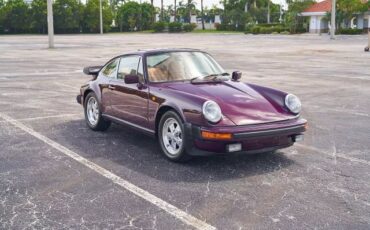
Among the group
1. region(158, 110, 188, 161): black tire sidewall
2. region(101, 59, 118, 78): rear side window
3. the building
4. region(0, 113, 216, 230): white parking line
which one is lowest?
region(0, 113, 216, 230): white parking line

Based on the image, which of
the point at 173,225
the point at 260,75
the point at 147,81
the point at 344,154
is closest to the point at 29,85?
the point at 260,75

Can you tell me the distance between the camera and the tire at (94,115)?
7778 mm

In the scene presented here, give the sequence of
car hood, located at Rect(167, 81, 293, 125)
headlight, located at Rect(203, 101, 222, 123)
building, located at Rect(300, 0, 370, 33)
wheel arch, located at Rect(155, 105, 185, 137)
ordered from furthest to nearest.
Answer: building, located at Rect(300, 0, 370, 33)
wheel arch, located at Rect(155, 105, 185, 137)
car hood, located at Rect(167, 81, 293, 125)
headlight, located at Rect(203, 101, 222, 123)

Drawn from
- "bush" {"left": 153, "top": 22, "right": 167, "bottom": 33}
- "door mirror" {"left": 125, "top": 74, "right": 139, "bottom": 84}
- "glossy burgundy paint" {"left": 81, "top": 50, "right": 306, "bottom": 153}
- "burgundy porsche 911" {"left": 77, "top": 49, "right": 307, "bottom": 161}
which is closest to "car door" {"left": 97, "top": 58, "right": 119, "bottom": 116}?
"burgundy porsche 911" {"left": 77, "top": 49, "right": 307, "bottom": 161}

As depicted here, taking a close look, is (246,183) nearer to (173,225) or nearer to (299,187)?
(299,187)

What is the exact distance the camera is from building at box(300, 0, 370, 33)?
71.4 meters

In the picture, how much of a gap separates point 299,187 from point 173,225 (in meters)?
1.61

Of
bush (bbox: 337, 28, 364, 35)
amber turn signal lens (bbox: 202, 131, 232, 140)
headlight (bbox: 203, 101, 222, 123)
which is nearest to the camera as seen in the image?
amber turn signal lens (bbox: 202, 131, 232, 140)

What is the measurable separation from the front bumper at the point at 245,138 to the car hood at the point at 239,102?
11 centimetres

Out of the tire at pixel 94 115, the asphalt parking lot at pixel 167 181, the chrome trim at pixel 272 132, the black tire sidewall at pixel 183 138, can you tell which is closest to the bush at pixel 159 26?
the asphalt parking lot at pixel 167 181

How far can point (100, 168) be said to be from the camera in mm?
5898

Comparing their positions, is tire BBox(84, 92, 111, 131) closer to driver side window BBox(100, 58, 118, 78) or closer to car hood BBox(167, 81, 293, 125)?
driver side window BBox(100, 58, 118, 78)

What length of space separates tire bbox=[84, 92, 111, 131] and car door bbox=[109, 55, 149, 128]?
54 centimetres

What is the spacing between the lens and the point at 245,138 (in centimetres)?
552
